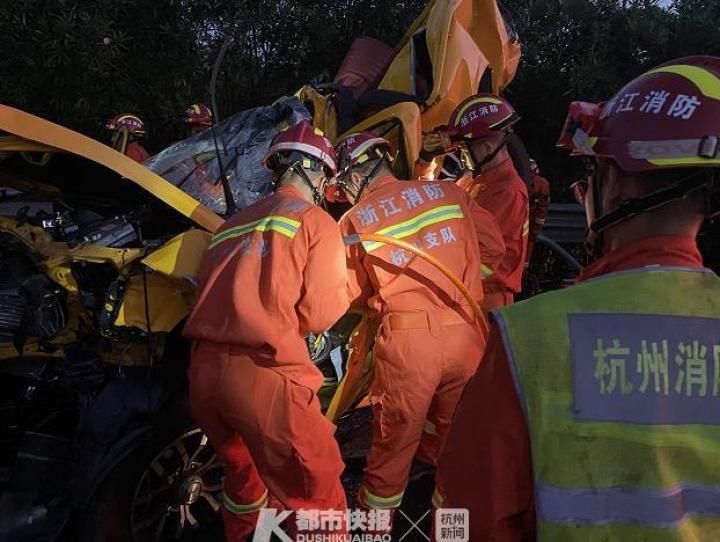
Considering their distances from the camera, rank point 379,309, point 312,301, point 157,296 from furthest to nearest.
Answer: point 379,309 < point 157,296 < point 312,301

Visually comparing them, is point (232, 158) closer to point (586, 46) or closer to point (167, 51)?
point (167, 51)

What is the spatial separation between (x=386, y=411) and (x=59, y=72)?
568 centimetres

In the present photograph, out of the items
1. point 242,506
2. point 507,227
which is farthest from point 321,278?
point 507,227

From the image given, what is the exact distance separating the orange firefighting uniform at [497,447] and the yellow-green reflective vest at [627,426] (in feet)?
0.13

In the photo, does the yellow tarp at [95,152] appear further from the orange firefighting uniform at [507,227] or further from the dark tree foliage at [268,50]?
the dark tree foliage at [268,50]

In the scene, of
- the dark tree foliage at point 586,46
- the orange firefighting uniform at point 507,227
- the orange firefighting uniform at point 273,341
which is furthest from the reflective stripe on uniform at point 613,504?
the dark tree foliage at point 586,46

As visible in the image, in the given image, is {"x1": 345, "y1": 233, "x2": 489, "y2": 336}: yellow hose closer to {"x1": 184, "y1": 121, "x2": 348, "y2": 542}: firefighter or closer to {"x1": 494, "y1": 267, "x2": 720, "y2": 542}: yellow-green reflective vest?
{"x1": 184, "y1": 121, "x2": 348, "y2": 542}: firefighter

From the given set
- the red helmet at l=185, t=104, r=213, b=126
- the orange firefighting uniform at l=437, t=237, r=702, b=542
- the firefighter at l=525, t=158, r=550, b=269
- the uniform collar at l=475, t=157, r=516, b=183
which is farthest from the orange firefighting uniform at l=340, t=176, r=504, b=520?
the red helmet at l=185, t=104, r=213, b=126

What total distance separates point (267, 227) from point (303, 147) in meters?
0.47

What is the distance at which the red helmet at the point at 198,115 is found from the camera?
6.44 m

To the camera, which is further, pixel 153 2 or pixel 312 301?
pixel 153 2

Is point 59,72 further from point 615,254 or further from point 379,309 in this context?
point 615,254

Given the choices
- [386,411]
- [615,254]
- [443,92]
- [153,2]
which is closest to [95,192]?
[386,411]

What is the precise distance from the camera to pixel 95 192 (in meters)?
3.29
